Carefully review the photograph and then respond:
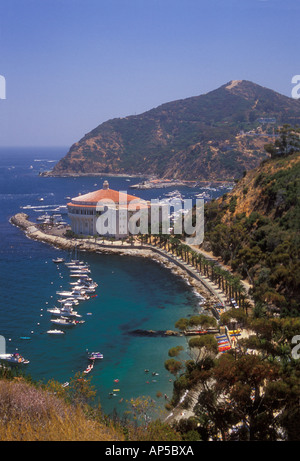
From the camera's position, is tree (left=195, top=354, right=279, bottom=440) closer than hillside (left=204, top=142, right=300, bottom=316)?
Yes

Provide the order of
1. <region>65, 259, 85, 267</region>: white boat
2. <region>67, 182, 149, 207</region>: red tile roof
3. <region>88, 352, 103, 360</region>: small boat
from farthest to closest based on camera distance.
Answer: <region>67, 182, 149, 207</region>: red tile roof
<region>65, 259, 85, 267</region>: white boat
<region>88, 352, 103, 360</region>: small boat

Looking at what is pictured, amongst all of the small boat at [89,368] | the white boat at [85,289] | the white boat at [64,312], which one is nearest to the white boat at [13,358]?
the small boat at [89,368]

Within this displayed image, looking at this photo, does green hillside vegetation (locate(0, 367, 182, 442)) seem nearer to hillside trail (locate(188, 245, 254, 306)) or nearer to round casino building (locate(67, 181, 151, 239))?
hillside trail (locate(188, 245, 254, 306))

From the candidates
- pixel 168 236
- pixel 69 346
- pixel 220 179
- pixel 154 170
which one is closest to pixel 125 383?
pixel 69 346

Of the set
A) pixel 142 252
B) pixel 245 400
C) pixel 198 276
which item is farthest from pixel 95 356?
pixel 142 252

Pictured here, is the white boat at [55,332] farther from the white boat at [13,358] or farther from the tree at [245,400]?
the tree at [245,400]

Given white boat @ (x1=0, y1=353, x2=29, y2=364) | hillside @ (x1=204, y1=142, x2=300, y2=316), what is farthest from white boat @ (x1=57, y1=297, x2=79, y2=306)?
hillside @ (x1=204, y1=142, x2=300, y2=316)

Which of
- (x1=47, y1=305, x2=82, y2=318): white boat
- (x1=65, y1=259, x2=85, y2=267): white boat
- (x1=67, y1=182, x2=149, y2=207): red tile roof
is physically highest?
(x1=67, y1=182, x2=149, y2=207): red tile roof
